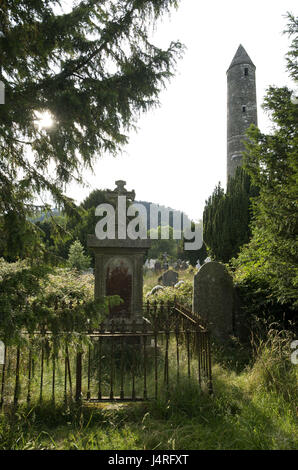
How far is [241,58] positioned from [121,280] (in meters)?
21.4

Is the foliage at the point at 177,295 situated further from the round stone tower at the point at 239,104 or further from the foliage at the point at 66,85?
the round stone tower at the point at 239,104

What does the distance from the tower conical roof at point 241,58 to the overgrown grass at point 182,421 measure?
22.2 meters

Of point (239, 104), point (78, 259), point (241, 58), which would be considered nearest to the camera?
point (78, 259)

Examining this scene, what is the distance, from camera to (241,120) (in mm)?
19969

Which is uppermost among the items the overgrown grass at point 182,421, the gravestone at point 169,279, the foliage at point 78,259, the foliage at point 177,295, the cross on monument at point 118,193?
the cross on monument at point 118,193

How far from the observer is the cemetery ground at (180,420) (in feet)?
8.82

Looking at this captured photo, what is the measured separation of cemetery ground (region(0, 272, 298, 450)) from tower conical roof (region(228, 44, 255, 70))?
22.1m

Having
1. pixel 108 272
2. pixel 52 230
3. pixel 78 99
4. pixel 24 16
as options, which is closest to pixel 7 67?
pixel 24 16

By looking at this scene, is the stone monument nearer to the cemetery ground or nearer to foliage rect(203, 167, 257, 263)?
the cemetery ground

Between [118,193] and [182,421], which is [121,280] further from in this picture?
[182,421]

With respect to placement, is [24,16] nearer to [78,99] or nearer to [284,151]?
[78,99]

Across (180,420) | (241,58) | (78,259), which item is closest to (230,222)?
(78,259)

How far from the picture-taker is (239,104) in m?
20.2

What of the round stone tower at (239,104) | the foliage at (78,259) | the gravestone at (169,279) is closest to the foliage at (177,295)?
the gravestone at (169,279)
